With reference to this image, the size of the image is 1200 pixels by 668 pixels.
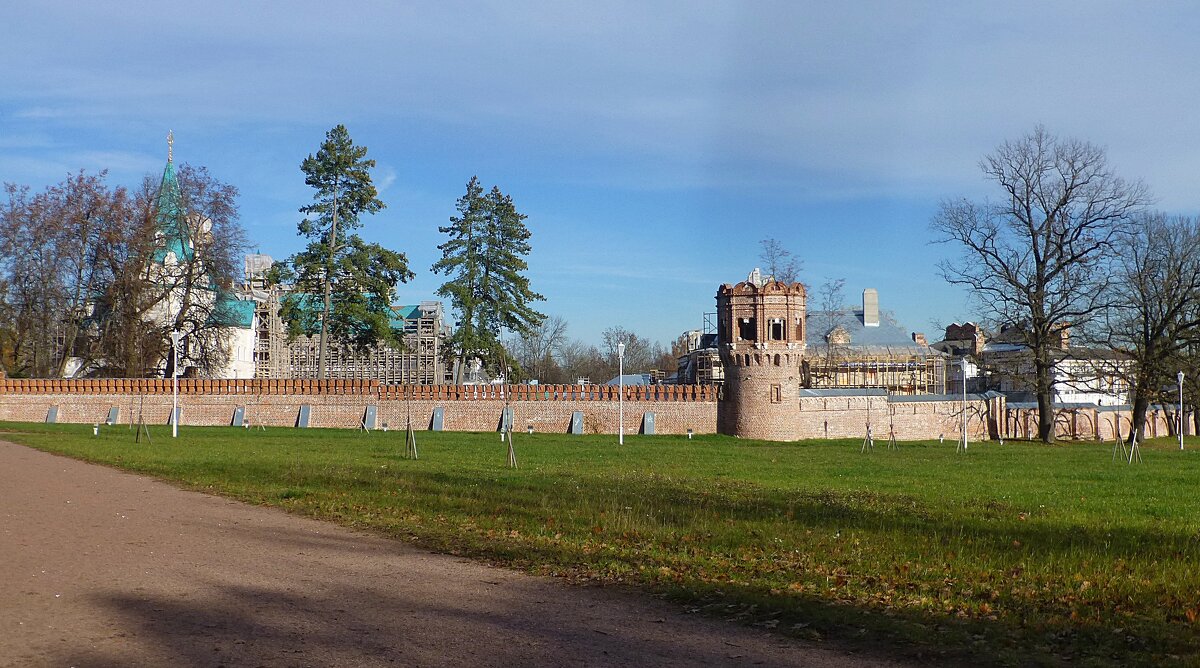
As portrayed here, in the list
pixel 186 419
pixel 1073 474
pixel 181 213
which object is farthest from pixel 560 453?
pixel 181 213

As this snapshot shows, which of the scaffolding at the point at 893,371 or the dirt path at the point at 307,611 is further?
the scaffolding at the point at 893,371

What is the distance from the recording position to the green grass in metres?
7.39

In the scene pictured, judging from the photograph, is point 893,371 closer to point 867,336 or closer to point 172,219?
point 867,336

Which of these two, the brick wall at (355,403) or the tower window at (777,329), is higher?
the tower window at (777,329)

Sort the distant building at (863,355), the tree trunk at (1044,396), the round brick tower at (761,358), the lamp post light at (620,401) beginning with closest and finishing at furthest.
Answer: the lamp post light at (620,401), the tree trunk at (1044,396), the round brick tower at (761,358), the distant building at (863,355)

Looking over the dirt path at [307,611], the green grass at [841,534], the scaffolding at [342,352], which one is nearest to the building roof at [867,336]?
the scaffolding at [342,352]

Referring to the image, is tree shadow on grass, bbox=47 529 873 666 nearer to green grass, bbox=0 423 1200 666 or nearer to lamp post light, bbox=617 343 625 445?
green grass, bbox=0 423 1200 666

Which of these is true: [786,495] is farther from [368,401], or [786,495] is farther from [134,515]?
[368,401]

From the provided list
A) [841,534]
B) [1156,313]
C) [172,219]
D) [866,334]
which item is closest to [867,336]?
[866,334]

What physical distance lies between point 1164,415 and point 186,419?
5571cm

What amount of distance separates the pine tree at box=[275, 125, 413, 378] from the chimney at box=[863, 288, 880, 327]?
43073 millimetres

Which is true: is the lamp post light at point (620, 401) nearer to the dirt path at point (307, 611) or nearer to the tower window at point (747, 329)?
the tower window at point (747, 329)

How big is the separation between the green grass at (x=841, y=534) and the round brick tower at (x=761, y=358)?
22.5 meters

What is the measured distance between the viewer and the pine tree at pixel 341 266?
166ft
